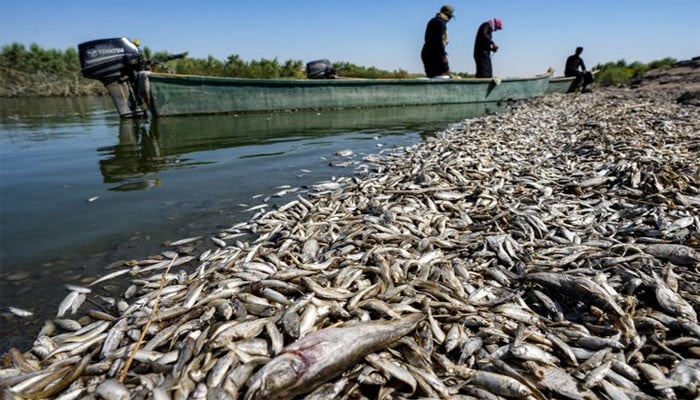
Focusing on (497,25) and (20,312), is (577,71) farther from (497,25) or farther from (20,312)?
(20,312)

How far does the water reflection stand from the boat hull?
37 centimetres

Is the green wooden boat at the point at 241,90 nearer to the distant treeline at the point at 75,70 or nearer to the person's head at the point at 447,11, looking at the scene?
the person's head at the point at 447,11

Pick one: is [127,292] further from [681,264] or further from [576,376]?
[681,264]

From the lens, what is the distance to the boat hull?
13289mm

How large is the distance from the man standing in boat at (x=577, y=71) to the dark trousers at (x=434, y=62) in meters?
10.4

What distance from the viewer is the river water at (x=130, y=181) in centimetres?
380

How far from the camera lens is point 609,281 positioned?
9.02 ft

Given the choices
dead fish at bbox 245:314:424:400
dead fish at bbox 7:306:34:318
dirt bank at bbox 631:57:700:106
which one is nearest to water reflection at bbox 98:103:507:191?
dead fish at bbox 7:306:34:318

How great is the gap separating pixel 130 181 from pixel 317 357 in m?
6.02

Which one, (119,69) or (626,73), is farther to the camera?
(626,73)

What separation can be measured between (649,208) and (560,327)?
252 centimetres

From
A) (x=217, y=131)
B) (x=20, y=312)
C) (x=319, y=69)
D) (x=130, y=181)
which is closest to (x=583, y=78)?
(x=319, y=69)

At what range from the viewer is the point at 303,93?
619 inches

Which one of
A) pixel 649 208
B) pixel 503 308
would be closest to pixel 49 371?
pixel 503 308
